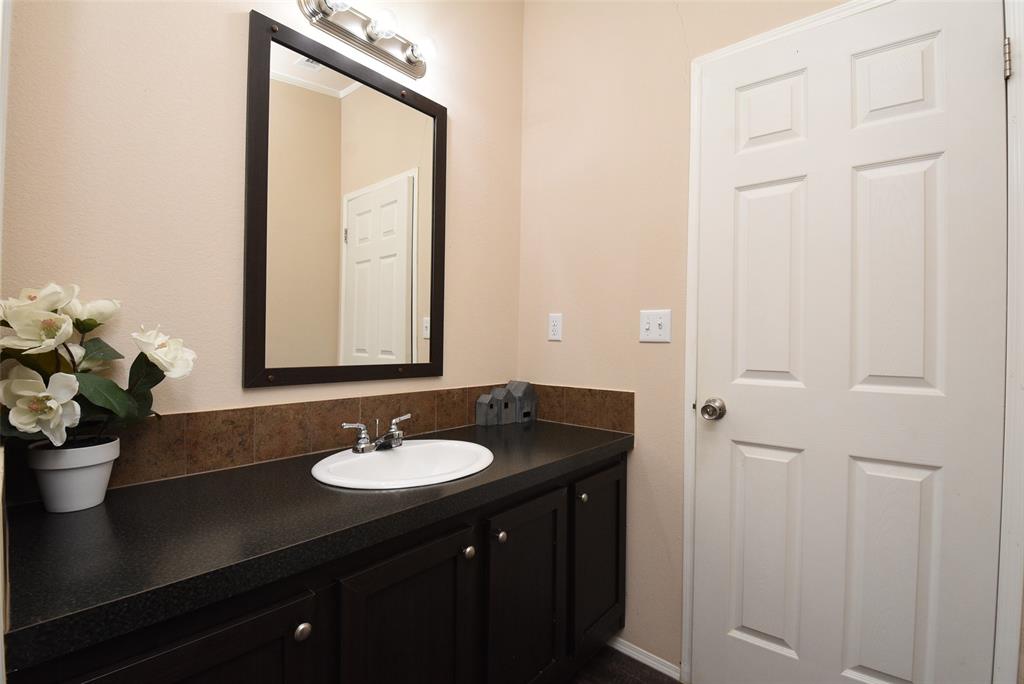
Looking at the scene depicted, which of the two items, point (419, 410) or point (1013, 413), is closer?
point (1013, 413)

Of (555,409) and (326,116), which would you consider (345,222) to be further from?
(555,409)

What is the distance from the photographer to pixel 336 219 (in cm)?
147

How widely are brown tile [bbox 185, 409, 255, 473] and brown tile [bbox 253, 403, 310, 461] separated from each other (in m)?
0.02

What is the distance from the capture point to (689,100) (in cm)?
167

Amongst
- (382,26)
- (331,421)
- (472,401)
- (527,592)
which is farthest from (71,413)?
(382,26)

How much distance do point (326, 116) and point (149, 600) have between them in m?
1.27

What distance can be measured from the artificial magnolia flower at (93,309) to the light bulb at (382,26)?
1062mm

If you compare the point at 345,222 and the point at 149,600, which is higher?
the point at 345,222

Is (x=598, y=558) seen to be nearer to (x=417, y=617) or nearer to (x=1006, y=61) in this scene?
(x=417, y=617)

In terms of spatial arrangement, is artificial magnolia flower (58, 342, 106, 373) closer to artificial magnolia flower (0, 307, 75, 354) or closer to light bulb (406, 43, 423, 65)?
artificial magnolia flower (0, 307, 75, 354)

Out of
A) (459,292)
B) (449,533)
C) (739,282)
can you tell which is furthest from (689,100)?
(449,533)

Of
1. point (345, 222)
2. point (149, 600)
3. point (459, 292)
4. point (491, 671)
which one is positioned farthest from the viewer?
point (459, 292)

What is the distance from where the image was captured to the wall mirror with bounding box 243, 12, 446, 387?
131 centimetres

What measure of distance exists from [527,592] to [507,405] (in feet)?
2.36
